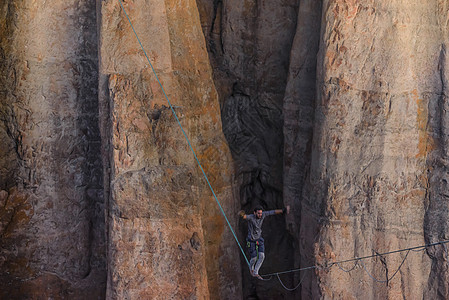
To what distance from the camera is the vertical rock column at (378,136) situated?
7590 millimetres

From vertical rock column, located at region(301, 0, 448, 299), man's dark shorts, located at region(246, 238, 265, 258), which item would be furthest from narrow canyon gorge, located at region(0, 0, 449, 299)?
man's dark shorts, located at region(246, 238, 265, 258)

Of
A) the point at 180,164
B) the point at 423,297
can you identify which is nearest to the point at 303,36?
the point at 180,164

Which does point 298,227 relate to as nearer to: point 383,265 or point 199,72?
point 383,265

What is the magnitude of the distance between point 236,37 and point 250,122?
1.33 metres

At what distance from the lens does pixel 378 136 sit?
7.62 metres

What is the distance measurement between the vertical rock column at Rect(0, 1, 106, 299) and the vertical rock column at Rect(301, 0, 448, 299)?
3426 millimetres

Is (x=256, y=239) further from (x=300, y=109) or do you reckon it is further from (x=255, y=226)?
(x=300, y=109)

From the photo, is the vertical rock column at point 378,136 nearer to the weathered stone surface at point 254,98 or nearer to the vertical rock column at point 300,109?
the vertical rock column at point 300,109

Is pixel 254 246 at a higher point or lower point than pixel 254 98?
lower

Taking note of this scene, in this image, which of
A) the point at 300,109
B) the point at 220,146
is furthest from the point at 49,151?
the point at 300,109

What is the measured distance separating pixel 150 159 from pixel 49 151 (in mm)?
1823

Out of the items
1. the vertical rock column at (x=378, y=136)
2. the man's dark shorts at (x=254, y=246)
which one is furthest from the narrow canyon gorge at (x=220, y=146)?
the man's dark shorts at (x=254, y=246)

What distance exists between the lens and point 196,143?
27.8 feet

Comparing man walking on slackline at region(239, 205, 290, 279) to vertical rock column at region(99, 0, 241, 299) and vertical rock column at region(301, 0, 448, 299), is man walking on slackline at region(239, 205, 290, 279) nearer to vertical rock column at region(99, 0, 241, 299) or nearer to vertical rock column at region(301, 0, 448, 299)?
vertical rock column at region(99, 0, 241, 299)
